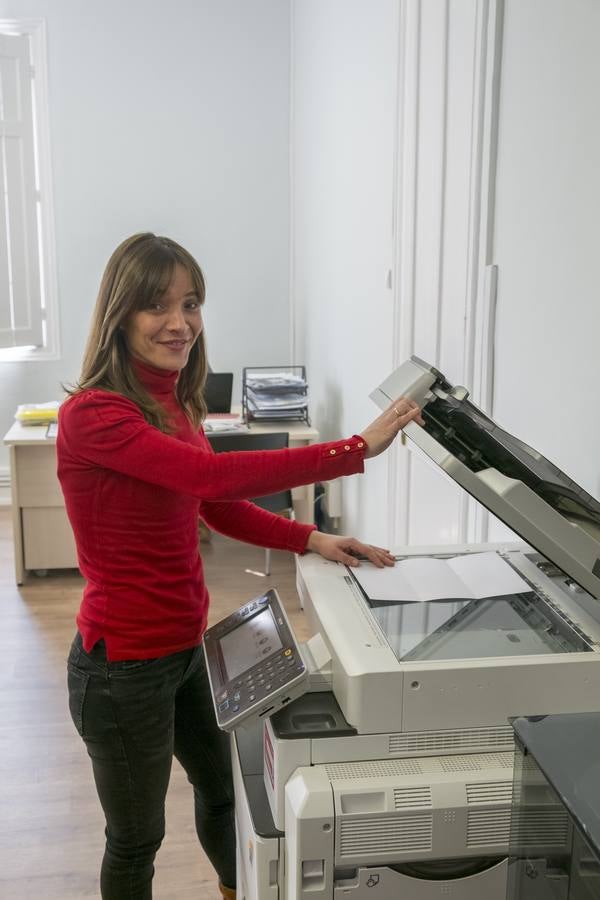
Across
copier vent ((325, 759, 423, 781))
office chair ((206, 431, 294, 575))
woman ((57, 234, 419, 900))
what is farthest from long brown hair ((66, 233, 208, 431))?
office chair ((206, 431, 294, 575))

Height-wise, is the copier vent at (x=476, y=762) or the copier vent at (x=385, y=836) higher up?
the copier vent at (x=476, y=762)

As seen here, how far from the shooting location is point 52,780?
103 inches

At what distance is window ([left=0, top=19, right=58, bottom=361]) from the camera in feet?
16.6

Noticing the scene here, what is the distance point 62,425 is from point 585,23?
1.12 metres

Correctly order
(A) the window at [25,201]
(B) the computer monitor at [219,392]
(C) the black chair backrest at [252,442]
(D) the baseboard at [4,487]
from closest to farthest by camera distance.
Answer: (C) the black chair backrest at [252,442] < (B) the computer monitor at [219,392] < (A) the window at [25,201] < (D) the baseboard at [4,487]

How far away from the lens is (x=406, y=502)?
3.00m

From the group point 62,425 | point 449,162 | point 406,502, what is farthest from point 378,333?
point 62,425

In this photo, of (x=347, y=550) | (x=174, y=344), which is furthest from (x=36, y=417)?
(x=347, y=550)

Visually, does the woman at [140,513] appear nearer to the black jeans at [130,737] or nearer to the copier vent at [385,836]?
the black jeans at [130,737]

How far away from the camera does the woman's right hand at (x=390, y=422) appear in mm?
1356

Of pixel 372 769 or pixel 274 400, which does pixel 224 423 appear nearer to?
pixel 274 400

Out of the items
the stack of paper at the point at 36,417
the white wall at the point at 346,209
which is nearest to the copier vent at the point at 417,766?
the white wall at the point at 346,209

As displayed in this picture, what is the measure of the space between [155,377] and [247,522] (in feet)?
1.16

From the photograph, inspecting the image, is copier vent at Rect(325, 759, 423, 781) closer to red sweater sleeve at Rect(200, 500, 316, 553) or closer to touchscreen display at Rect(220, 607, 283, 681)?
touchscreen display at Rect(220, 607, 283, 681)
